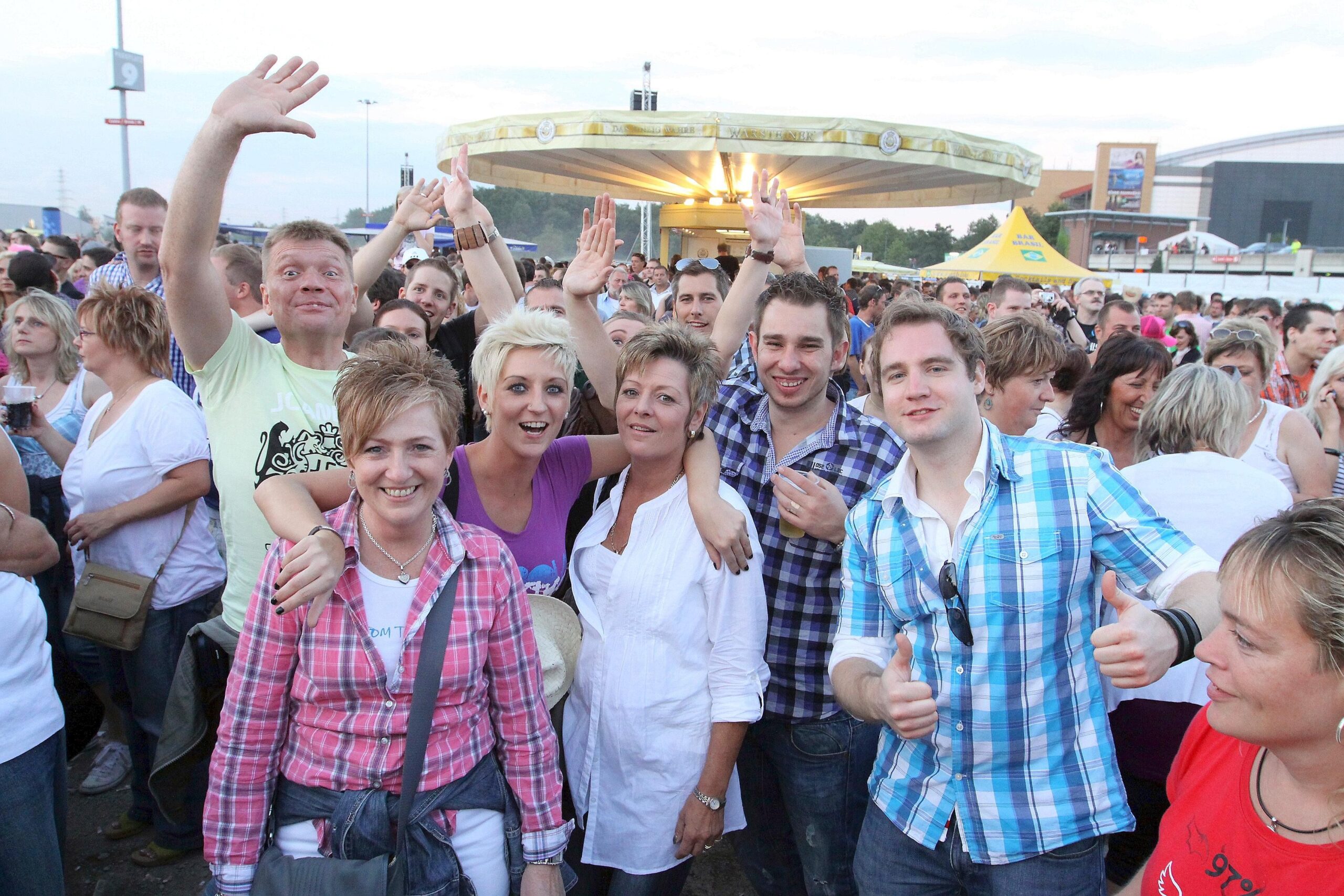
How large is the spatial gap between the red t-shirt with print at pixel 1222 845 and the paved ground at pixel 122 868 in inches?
84.9

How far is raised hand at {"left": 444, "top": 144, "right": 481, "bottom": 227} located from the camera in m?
3.60

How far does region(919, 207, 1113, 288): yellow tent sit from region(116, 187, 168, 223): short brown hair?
714 inches

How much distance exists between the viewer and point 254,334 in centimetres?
263

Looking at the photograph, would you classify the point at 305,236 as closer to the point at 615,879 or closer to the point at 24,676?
the point at 24,676

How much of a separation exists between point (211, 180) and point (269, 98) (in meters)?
0.30

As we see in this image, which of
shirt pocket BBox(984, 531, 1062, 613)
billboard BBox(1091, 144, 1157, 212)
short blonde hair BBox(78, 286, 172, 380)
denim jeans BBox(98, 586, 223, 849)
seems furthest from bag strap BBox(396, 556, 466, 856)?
billboard BBox(1091, 144, 1157, 212)

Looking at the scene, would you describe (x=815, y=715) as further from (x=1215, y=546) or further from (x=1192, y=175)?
(x=1192, y=175)

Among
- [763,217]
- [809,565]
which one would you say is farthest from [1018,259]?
[809,565]

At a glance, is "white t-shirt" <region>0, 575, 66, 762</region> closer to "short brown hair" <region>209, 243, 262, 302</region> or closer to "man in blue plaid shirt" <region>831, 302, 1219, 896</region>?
"man in blue plaid shirt" <region>831, 302, 1219, 896</region>

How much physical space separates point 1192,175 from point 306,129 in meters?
119

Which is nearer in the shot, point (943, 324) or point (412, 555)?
point (412, 555)

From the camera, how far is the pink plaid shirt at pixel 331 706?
1.75 meters

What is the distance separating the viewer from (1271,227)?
87.8m

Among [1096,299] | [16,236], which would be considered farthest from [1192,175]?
[16,236]
